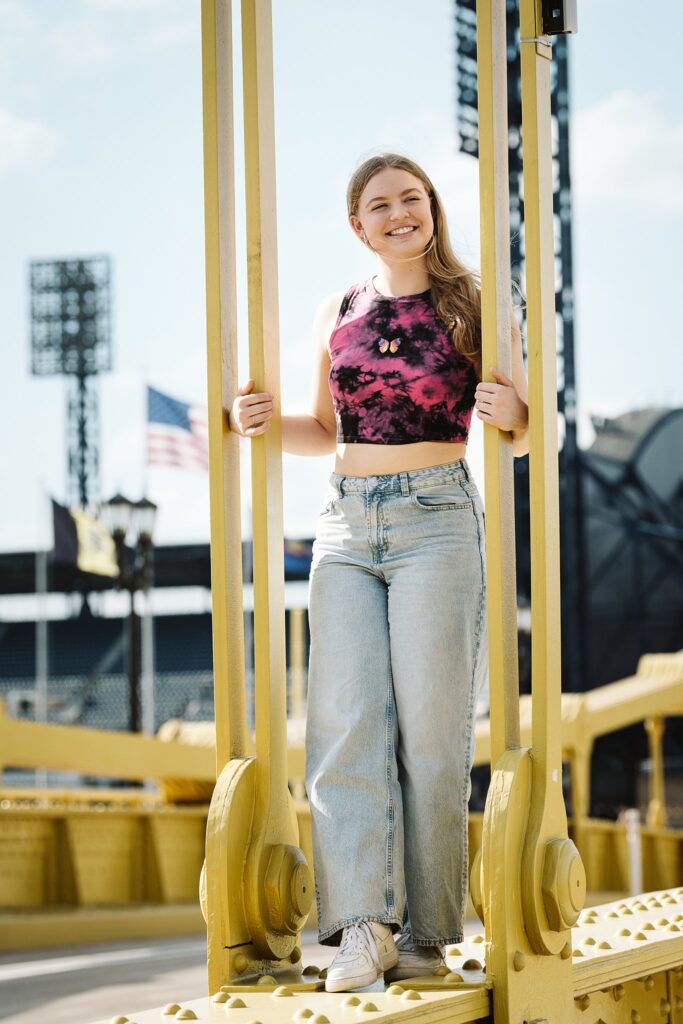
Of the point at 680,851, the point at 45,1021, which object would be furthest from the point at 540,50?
the point at 680,851

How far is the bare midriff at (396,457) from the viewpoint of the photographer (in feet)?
10.8

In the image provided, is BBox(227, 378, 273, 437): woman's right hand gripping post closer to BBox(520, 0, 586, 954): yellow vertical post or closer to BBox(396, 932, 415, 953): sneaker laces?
BBox(520, 0, 586, 954): yellow vertical post

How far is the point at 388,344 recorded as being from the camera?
334 centimetres

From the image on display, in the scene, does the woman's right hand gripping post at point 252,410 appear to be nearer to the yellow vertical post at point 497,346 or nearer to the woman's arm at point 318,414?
the woman's arm at point 318,414

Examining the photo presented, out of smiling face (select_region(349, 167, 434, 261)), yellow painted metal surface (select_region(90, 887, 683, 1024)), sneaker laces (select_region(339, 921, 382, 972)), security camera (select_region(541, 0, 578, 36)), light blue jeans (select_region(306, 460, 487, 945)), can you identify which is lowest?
yellow painted metal surface (select_region(90, 887, 683, 1024))

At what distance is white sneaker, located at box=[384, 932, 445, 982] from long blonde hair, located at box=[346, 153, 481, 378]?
1.31m

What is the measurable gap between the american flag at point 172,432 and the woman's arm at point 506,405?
16943mm

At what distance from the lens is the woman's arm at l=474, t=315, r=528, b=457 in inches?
123

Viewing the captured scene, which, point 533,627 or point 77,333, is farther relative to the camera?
point 77,333

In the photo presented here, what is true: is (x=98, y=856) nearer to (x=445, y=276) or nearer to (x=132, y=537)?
(x=132, y=537)

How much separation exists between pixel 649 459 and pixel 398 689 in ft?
123

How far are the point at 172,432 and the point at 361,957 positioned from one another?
17667 mm

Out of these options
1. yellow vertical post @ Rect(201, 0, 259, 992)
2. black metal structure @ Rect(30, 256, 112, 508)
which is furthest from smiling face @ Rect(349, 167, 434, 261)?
black metal structure @ Rect(30, 256, 112, 508)

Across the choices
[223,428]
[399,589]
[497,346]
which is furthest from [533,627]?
[223,428]
